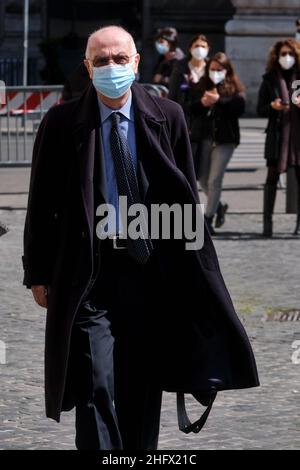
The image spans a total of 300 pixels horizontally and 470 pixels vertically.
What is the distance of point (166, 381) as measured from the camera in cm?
599

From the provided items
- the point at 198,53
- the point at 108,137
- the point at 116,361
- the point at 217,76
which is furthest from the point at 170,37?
the point at 116,361

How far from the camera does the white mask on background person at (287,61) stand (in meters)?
14.4

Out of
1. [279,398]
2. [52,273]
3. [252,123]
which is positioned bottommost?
[252,123]

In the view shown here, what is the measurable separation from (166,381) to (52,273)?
559 millimetres

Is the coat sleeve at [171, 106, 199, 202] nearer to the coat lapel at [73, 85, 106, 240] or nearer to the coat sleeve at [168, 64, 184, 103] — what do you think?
the coat lapel at [73, 85, 106, 240]

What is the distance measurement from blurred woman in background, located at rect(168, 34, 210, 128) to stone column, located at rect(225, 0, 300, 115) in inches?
625

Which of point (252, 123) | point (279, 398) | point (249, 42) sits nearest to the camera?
point (279, 398)

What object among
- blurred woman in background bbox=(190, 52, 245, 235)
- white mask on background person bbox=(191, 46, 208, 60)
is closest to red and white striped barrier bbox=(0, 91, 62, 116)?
white mask on background person bbox=(191, 46, 208, 60)

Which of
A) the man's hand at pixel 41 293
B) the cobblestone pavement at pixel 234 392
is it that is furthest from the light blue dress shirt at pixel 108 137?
the cobblestone pavement at pixel 234 392

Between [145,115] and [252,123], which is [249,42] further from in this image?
[145,115]

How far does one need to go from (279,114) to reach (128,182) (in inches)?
349

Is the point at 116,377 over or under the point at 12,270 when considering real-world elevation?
over

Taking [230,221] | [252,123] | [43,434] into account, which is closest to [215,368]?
[43,434]

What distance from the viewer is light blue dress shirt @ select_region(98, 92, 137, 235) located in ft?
19.6
